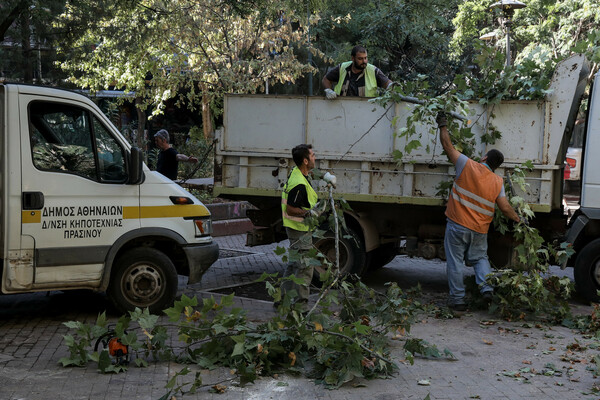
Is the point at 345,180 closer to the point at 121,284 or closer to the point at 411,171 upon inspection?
the point at 411,171

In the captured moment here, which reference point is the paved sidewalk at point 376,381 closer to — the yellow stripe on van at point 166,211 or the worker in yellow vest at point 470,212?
the worker in yellow vest at point 470,212

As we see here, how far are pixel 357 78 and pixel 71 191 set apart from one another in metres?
4.01

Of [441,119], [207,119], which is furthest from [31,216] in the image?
[207,119]

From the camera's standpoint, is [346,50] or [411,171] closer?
[411,171]

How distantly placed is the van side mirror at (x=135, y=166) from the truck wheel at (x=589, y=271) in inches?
191

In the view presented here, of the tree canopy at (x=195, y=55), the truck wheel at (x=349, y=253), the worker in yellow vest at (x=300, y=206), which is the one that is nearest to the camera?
the worker in yellow vest at (x=300, y=206)

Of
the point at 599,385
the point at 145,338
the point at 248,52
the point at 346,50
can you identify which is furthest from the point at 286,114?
the point at 346,50

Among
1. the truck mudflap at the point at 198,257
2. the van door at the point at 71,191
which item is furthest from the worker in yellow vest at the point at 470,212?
the van door at the point at 71,191

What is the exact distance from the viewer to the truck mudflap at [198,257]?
7.55m

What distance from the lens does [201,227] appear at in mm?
7668

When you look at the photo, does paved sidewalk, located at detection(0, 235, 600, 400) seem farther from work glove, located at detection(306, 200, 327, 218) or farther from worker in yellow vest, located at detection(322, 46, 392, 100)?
worker in yellow vest, located at detection(322, 46, 392, 100)

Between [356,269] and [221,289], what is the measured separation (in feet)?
5.39

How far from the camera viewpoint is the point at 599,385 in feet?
17.8

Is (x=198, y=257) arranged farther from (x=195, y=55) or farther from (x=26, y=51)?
(x=195, y=55)
